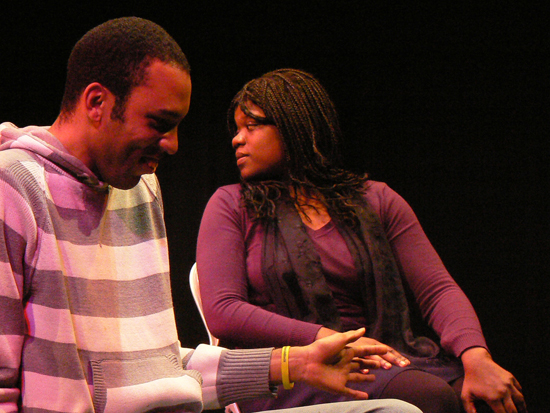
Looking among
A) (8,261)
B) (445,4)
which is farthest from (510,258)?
(8,261)

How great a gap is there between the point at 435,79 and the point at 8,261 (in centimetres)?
208

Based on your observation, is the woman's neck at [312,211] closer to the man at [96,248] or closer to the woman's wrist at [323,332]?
the woman's wrist at [323,332]

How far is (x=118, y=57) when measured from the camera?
3.19ft

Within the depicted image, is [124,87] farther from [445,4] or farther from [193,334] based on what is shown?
[445,4]

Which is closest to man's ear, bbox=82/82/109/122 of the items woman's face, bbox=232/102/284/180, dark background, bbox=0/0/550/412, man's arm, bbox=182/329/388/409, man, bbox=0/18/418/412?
man, bbox=0/18/418/412

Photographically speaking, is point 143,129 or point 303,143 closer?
point 143,129

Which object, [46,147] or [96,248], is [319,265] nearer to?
[96,248]

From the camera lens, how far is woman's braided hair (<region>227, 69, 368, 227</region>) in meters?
1.67

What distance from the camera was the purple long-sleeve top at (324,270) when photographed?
1437mm

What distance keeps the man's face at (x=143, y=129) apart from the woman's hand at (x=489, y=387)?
865 mm

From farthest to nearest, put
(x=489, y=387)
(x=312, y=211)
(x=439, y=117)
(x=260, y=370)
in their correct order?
(x=439, y=117), (x=312, y=211), (x=489, y=387), (x=260, y=370)

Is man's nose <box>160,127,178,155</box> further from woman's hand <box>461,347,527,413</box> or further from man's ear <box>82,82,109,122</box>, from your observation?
woman's hand <box>461,347,527,413</box>

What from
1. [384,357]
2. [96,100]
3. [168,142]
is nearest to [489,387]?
[384,357]

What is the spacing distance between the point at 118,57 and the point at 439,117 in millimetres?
1848
